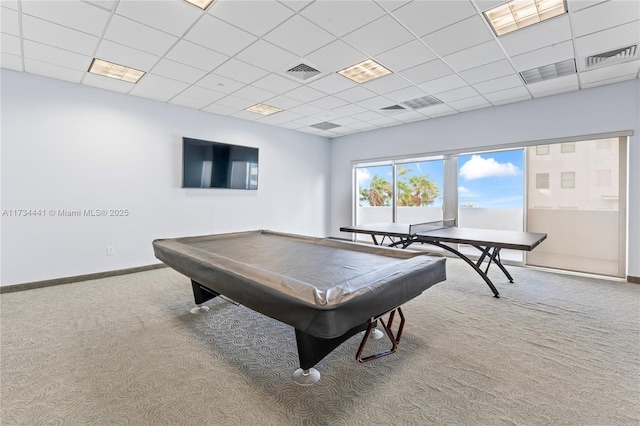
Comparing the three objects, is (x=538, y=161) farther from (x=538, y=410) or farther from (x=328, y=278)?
(x=328, y=278)

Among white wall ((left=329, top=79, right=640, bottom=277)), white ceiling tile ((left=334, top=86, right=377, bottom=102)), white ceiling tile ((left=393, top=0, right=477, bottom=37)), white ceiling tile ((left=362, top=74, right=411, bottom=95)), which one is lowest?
white wall ((left=329, top=79, right=640, bottom=277))

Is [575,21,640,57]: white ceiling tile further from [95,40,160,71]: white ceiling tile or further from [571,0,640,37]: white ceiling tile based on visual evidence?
[95,40,160,71]: white ceiling tile

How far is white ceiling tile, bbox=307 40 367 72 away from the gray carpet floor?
9.58ft

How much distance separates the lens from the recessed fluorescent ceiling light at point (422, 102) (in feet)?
15.7

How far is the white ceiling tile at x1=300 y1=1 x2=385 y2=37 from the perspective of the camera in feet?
8.10

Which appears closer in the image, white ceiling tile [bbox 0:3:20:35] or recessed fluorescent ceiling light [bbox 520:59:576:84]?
white ceiling tile [bbox 0:3:20:35]

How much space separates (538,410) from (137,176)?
550 cm

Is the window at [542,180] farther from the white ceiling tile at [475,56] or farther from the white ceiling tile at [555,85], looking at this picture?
the white ceiling tile at [475,56]

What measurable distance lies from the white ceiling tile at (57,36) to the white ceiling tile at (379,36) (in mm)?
2696

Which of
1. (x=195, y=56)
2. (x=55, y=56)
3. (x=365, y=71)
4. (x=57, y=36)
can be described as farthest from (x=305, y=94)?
(x=55, y=56)

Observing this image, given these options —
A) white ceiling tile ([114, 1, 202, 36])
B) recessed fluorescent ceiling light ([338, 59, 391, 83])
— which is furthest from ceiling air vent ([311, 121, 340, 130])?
white ceiling tile ([114, 1, 202, 36])

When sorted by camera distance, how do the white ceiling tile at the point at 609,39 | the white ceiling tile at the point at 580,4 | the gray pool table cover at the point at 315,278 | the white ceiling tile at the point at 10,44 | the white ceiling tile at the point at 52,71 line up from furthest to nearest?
the white ceiling tile at the point at 52,71 < the white ceiling tile at the point at 10,44 < the white ceiling tile at the point at 609,39 < the white ceiling tile at the point at 580,4 < the gray pool table cover at the point at 315,278

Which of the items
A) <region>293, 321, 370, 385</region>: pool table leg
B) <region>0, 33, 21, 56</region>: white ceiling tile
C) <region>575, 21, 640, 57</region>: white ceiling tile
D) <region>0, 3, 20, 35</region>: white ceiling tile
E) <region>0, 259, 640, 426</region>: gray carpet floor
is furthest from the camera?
<region>0, 33, 21, 56</region>: white ceiling tile

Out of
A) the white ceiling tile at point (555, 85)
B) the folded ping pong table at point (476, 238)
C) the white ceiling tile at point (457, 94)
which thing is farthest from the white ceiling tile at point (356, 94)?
the white ceiling tile at point (555, 85)
